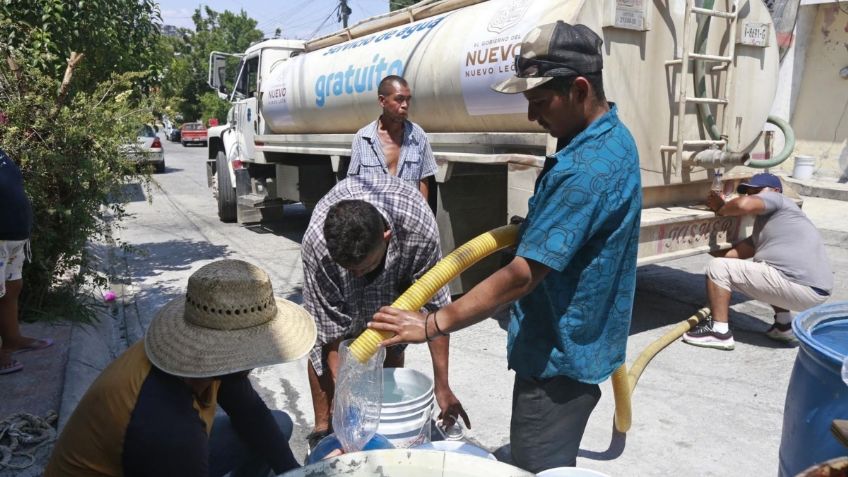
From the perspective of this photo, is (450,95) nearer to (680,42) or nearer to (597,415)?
(680,42)

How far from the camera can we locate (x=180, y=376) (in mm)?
1604

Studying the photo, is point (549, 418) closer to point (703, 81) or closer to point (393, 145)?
point (393, 145)

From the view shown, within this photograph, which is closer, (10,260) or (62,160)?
(10,260)

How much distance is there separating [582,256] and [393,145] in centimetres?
305

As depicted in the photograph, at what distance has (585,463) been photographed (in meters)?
3.03

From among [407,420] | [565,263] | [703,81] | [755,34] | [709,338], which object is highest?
[755,34]

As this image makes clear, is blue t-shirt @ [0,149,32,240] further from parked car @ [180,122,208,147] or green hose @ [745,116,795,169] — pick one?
parked car @ [180,122,208,147]

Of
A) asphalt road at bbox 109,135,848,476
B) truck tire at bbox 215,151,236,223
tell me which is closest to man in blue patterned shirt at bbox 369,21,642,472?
asphalt road at bbox 109,135,848,476

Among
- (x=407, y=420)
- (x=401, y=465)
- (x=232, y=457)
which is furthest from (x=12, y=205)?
(x=401, y=465)

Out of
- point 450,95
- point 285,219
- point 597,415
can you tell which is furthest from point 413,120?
point 285,219

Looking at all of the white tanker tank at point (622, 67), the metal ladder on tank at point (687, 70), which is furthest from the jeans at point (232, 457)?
the metal ladder on tank at point (687, 70)

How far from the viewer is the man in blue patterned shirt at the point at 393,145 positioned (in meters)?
4.52

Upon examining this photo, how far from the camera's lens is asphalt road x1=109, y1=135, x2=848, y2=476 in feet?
10.1

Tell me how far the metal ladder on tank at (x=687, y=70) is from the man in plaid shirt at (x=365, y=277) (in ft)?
8.05
